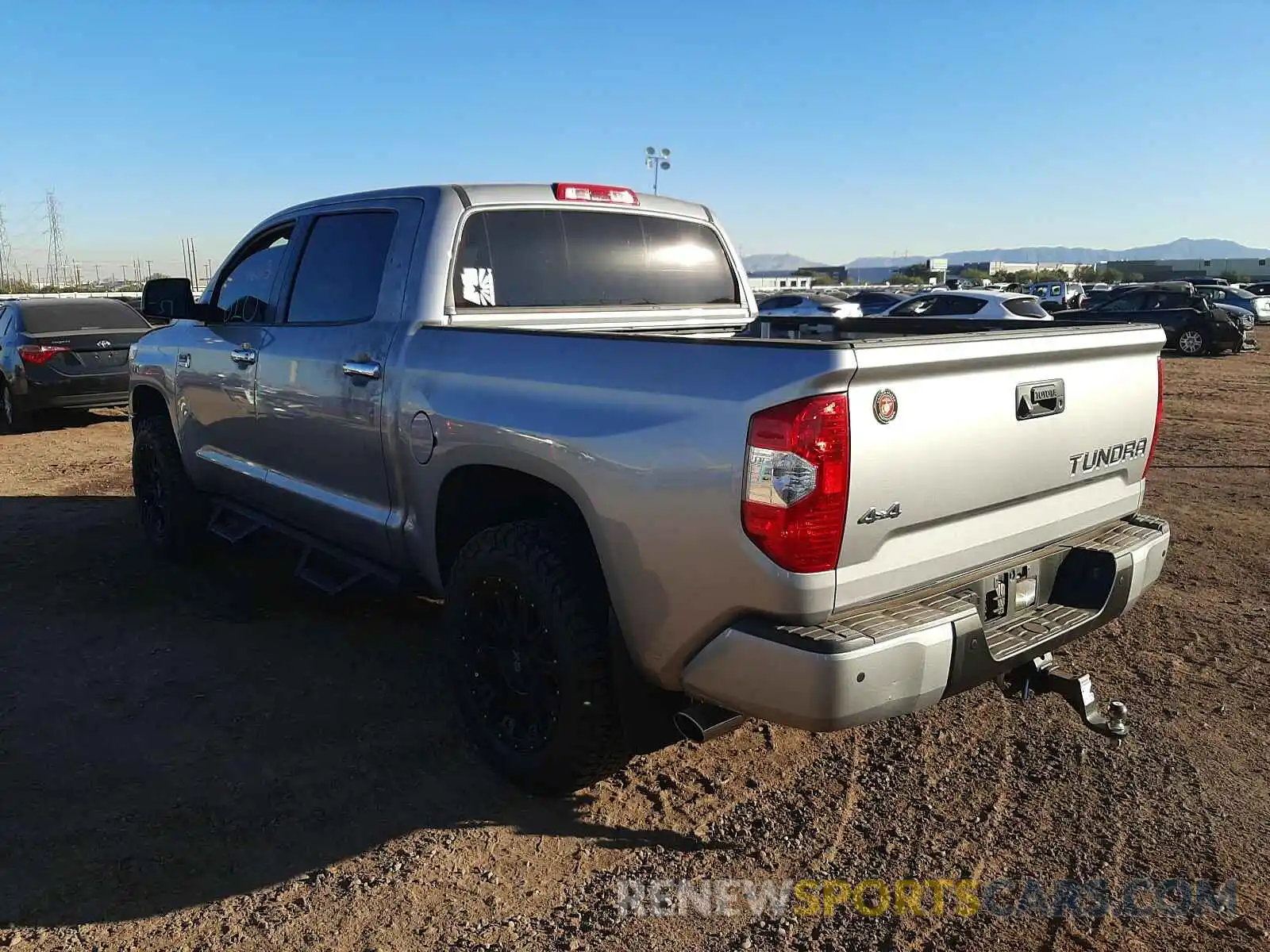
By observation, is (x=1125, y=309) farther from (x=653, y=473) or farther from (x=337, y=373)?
(x=653, y=473)

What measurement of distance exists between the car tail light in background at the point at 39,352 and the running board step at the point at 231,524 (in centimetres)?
696

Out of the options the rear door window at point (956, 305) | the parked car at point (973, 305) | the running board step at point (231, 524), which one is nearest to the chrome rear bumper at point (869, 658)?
the running board step at point (231, 524)

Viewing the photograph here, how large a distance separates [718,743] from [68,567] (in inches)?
178

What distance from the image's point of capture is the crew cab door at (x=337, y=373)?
154 inches

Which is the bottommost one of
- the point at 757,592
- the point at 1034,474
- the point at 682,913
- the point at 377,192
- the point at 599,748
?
the point at 682,913

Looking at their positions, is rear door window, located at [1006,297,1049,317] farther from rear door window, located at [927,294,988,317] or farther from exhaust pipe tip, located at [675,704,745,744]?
exhaust pipe tip, located at [675,704,745,744]

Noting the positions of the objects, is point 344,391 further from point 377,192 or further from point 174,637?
point 174,637

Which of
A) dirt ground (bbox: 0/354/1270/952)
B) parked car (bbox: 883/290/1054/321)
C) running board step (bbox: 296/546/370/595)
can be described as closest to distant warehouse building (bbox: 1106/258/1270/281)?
parked car (bbox: 883/290/1054/321)

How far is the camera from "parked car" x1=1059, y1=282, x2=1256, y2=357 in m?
22.0

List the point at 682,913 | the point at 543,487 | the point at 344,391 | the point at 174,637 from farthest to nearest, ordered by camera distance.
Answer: the point at 174,637 < the point at 344,391 < the point at 543,487 < the point at 682,913

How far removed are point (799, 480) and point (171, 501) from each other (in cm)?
474

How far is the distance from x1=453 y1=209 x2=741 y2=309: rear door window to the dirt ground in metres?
1.76

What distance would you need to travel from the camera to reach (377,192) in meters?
4.25

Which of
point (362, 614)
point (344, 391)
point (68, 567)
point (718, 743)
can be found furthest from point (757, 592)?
point (68, 567)
